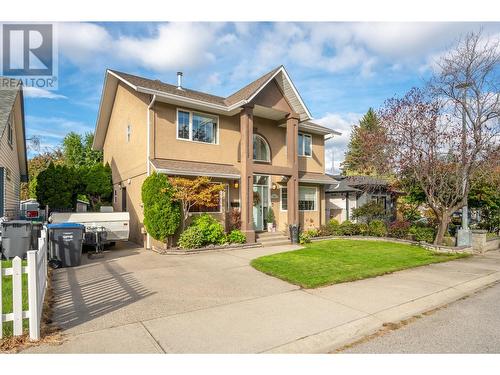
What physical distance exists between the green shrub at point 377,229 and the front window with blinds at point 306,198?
3590 millimetres

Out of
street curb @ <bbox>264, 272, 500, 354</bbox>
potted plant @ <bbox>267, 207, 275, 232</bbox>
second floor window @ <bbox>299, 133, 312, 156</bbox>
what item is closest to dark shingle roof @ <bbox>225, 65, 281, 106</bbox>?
second floor window @ <bbox>299, 133, 312, 156</bbox>

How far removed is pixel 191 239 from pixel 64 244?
4494 millimetres

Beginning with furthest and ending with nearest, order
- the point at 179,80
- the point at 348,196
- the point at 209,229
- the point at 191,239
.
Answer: the point at 348,196
the point at 179,80
the point at 209,229
the point at 191,239

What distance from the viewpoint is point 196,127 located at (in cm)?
1456

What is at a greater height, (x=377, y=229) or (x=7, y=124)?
(x=7, y=124)

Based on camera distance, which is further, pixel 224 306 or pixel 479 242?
pixel 479 242

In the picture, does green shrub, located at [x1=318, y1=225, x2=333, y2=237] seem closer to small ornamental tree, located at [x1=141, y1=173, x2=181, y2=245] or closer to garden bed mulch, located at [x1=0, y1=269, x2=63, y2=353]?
small ornamental tree, located at [x1=141, y1=173, x2=181, y2=245]

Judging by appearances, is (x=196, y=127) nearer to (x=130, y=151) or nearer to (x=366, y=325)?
(x=130, y=151)

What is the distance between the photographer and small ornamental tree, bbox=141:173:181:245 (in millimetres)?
11867

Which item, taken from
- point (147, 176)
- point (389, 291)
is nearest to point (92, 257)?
point (147, 176)

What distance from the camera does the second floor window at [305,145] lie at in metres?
18.9

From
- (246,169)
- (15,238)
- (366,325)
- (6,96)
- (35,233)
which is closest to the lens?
(366,325)

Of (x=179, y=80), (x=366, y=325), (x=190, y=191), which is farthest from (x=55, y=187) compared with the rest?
(x=366, y=325)

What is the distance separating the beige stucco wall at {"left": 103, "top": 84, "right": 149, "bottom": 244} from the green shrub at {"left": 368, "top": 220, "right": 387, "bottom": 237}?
498 inches
